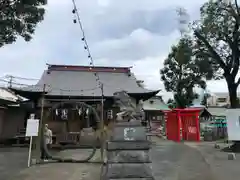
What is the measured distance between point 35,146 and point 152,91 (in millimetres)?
8771

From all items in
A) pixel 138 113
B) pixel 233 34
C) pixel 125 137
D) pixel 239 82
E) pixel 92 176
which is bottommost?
pixel 92 176

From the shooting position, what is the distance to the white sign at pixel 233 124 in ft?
44.7

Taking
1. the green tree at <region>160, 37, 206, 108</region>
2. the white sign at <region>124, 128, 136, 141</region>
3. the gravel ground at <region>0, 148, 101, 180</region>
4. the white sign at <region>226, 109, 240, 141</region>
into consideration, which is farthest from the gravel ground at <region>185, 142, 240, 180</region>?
the green tree at <region>160, 37, 206, 108</region>

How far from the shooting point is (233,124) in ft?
45.3

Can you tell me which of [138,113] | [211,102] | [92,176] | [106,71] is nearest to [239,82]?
[138,113]

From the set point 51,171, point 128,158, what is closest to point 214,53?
point 128,158

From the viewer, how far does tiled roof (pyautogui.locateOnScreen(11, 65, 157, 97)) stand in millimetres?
18712

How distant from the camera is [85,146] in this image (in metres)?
15.7

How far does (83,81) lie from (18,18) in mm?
12528

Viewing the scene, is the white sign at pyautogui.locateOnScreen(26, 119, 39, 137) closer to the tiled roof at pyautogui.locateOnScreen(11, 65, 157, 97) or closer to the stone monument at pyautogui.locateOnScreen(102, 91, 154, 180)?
the stone monument at pyautogui.locateOnScreen(102, 91, 154, 180)

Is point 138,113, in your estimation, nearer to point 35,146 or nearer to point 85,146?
point 35,146

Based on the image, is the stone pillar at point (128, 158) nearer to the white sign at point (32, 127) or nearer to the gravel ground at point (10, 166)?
the gravel ground at point (10, 166)

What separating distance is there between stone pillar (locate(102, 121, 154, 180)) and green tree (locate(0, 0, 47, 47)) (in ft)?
16.0

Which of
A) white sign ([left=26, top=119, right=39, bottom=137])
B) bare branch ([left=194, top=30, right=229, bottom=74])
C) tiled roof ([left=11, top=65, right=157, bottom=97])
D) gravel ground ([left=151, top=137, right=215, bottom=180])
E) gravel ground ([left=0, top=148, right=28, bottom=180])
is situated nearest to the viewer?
gravel ground ([left=151, top=137, right=215, bottom=180])
